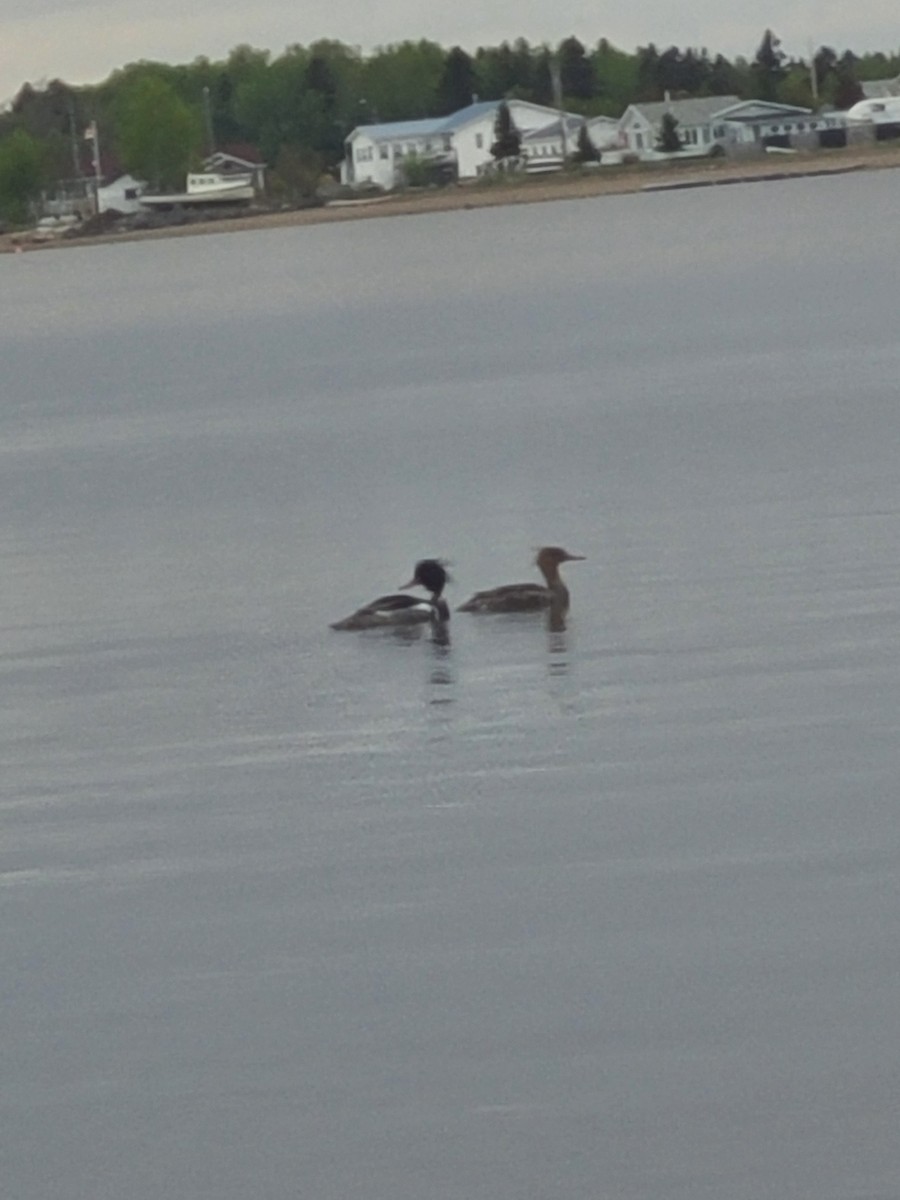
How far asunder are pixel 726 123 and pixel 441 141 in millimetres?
11643

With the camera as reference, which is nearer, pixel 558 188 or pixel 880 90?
pixel 558 188

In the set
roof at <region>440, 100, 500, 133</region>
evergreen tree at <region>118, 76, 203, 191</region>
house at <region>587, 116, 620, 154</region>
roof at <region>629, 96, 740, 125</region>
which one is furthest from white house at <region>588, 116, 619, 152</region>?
evergreen tree at <region>118, 76, 203, 191</region>

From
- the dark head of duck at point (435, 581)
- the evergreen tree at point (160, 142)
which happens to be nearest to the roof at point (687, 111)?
the evergreen tree at point (160, 142)

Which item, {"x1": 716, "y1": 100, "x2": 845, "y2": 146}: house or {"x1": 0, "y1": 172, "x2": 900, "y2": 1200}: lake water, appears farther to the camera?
{"x1": 716, "y1": 100, "x2": 845, "y2": 146}: house

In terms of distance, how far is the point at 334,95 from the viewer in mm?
165375

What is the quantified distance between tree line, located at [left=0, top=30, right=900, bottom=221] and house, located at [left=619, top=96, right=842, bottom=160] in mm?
7037

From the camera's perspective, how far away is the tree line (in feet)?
492

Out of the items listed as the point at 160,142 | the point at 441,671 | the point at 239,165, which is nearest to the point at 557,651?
the point at 441,671

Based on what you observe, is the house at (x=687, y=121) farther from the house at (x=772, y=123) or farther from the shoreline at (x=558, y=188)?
the shoreline at (x=558, y=188)

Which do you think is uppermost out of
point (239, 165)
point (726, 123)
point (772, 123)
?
point (726, 123)

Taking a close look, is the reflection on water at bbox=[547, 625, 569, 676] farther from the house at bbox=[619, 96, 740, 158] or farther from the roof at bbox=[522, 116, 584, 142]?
the roof at bbox=[522, 116, 584, 142]

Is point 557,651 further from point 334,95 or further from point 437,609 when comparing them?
point 334,95

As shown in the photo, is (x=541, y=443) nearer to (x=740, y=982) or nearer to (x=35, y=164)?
(x=740, y=982)

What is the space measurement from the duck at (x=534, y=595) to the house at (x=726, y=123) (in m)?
119
